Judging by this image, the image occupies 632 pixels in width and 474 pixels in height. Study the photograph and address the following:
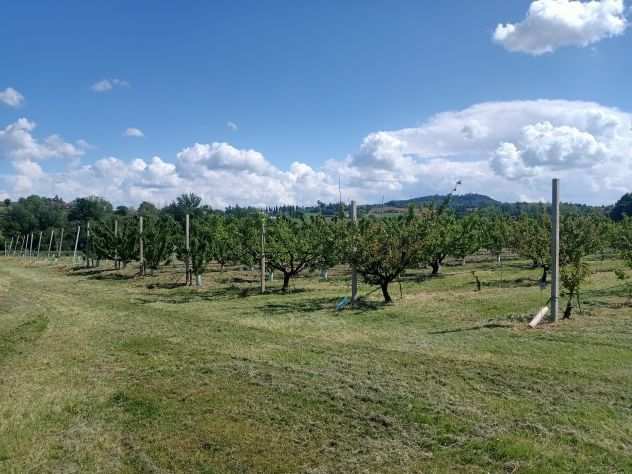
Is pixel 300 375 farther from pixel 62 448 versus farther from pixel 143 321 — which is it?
pixel 143 321

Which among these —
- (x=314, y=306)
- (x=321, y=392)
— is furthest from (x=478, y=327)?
(x=321, y=392)

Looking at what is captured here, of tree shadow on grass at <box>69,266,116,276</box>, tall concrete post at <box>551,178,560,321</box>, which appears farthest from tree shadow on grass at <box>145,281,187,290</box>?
tall concrete post at <box>551,178,560,321</box>

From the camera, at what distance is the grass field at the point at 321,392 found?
5.98 metres

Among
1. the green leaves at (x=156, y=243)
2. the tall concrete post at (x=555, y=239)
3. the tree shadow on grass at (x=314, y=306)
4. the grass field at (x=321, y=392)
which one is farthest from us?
the green leaves at (x=156, y=243)

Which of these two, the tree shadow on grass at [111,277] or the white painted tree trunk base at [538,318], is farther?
the tree shadow on grass at [111,277]

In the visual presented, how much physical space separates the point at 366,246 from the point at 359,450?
39.9 ft

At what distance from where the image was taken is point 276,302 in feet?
63.8

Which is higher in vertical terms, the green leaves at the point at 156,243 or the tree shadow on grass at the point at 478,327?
the green leaves at the point at 156,243

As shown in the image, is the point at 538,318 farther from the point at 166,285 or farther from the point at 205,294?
the point at 166,285

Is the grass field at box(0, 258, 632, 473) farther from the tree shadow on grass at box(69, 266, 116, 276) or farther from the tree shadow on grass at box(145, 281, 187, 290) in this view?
the tree shadow on grass at box(69, 266, 116, 276)

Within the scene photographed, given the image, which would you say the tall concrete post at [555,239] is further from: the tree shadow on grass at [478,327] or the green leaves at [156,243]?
the green leaves at [156,243]

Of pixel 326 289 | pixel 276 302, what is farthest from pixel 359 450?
pixel 326 289

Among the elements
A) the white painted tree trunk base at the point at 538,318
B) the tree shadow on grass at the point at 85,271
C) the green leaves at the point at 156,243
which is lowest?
the tree shadow on grass at the point at 85,271

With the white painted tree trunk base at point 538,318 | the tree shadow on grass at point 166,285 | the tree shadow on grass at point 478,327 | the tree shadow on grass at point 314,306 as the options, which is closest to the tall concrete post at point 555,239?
the white painted tree trunk base at point 538,318
